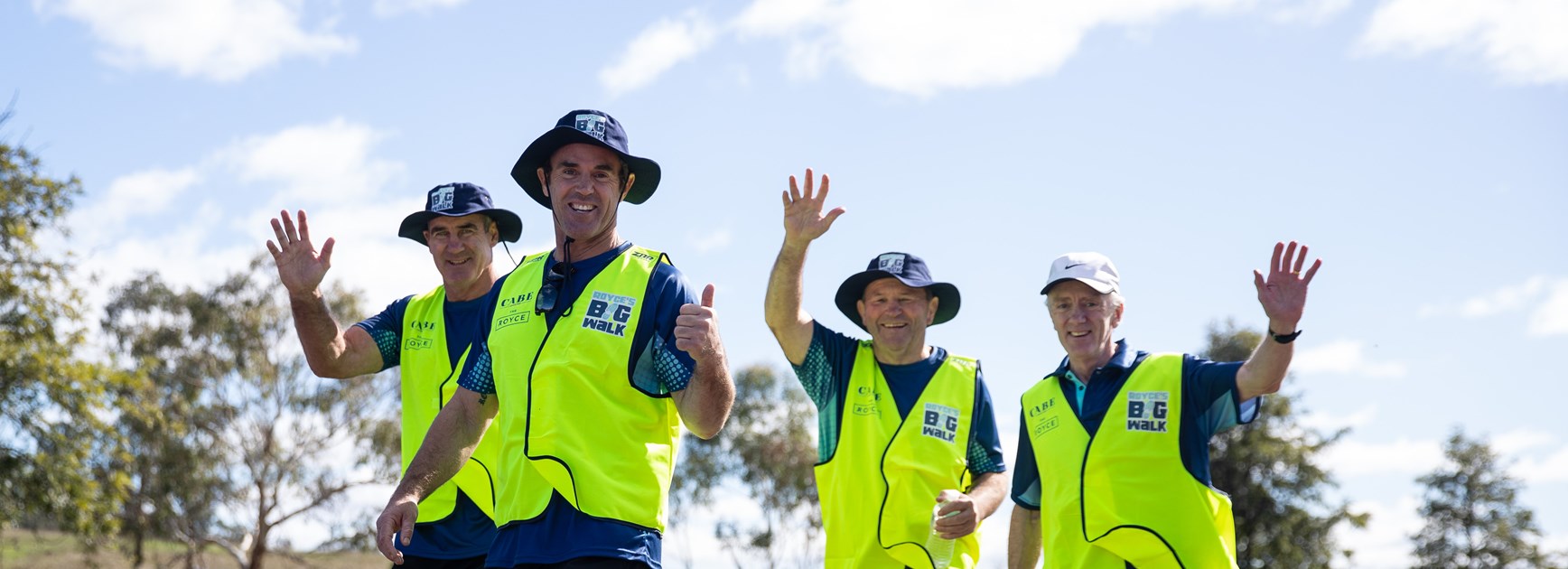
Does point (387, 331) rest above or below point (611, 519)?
above

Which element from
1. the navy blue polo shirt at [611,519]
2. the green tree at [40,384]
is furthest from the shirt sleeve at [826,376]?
the green tree at [40,384]

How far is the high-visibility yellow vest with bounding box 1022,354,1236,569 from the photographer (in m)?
5.79

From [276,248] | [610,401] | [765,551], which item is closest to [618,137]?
[610,401]

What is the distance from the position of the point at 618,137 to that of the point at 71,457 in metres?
32.3

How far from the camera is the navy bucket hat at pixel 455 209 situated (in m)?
7.24

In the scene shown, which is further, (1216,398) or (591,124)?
(1216,398)

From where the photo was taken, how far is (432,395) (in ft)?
21.8

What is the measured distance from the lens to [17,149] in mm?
33312

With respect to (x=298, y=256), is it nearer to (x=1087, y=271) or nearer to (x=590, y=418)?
(x=590, y=418)

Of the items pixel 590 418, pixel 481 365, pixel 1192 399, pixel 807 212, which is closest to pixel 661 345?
pixel 590 418

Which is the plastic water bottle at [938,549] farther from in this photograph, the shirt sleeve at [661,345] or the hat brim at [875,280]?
the shirt sleeve at [661,345]

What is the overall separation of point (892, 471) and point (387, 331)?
2.63 meters

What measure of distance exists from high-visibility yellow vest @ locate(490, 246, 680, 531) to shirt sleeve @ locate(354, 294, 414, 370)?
2469mm

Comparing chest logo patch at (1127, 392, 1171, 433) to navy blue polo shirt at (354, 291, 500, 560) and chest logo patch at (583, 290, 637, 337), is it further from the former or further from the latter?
navy blue polo shirt at (354, 291, 500, 560)
